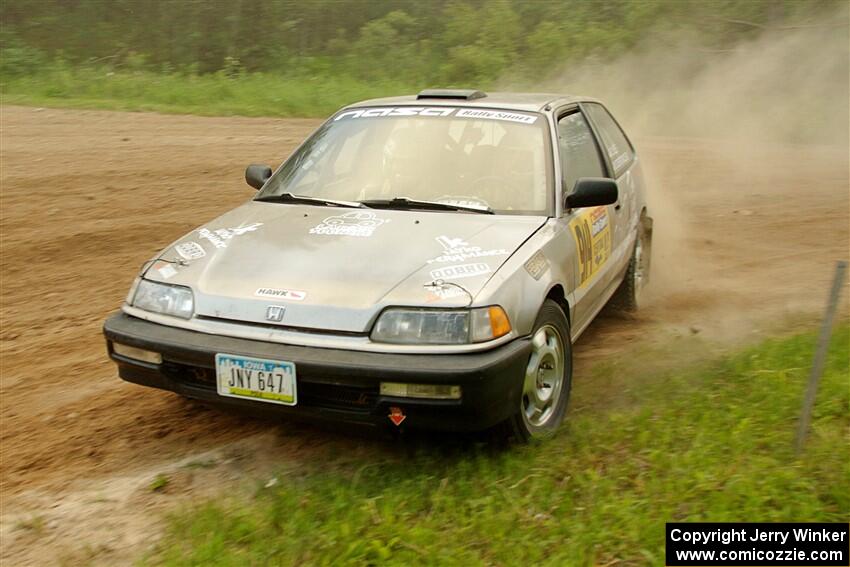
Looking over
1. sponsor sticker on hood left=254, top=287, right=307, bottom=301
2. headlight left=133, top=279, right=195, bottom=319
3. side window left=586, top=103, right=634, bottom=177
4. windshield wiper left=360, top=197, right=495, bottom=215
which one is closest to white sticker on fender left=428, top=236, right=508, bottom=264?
windshield wiper left=360, top=197, right=495, bottom=215

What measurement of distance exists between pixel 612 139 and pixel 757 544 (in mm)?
3409

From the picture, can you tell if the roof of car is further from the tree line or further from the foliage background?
the tree line

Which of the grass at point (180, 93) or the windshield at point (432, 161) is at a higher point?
the windshield at point (432, 161)

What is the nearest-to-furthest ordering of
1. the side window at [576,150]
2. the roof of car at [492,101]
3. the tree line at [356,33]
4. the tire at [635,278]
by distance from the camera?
the side window at [576,150], the roof of car at [492,101], the tire at [635,278], the tree line at [356,33]

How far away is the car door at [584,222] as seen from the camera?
440 centimetres

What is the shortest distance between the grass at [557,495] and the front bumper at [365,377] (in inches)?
11.6

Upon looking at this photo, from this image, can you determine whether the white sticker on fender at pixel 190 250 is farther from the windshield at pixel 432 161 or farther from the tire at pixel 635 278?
the tire at pixel 635 278

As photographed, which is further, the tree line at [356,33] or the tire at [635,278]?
the tree line at [356,33]

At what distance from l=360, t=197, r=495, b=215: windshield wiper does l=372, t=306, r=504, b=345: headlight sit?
3.18 feet

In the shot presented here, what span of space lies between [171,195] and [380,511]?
6464 millimetres

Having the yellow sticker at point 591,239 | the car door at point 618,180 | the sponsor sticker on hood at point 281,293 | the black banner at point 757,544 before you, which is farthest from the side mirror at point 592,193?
the black banner at point 757,544

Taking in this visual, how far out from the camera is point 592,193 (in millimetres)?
4266

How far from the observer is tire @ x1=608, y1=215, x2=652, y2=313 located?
5836mm

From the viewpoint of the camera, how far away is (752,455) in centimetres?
352
